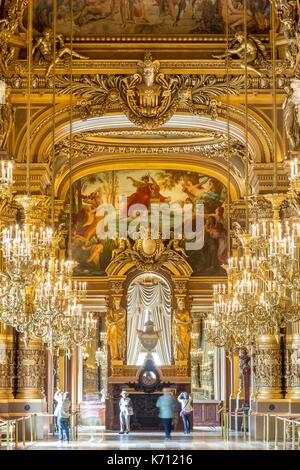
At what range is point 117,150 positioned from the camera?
33.8 m

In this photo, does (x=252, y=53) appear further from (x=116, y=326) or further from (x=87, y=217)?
(x=116, y=326)

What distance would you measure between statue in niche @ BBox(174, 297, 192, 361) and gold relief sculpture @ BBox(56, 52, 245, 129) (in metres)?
10.0

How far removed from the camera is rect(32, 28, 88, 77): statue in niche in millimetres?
25672

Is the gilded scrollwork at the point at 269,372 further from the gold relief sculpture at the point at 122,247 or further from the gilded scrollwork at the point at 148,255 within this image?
the gold relief sculpture at the point at 122,247

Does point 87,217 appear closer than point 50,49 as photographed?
No

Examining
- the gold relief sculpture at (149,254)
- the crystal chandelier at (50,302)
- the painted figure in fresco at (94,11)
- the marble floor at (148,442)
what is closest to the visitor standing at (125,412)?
the marble floor at (148,442)

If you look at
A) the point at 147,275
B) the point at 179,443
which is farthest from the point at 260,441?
the point at 147,275

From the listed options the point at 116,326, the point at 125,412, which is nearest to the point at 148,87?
the point at 125,412

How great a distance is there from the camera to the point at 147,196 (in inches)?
1420

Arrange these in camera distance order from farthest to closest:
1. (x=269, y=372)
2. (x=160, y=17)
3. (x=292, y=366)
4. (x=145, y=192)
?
(x=145, y=192) < (x=269, y=372) < (x=292, y=366) < (x=160, y=17)

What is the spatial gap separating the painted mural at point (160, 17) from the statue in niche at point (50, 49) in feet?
1.32

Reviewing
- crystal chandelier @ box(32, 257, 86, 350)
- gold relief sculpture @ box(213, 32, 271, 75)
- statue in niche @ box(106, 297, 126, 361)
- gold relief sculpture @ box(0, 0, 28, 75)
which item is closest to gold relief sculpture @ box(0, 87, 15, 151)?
gold relief sculpture @ box(0, 0, 28, 75)

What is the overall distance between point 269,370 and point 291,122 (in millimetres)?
5460

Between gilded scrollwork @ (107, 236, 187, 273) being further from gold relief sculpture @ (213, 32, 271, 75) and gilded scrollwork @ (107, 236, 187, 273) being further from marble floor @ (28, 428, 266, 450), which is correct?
→ gold relief sculpture @ (213, 32, 271, 75)
